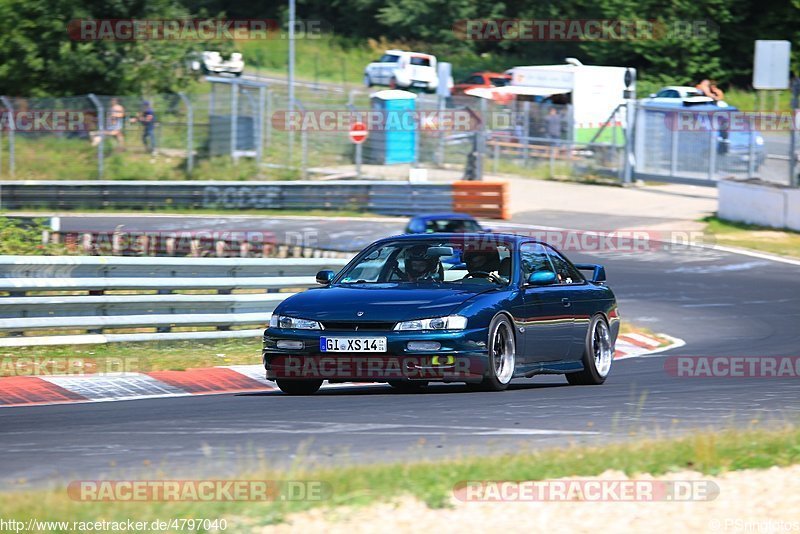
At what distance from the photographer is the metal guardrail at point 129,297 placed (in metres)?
12.4

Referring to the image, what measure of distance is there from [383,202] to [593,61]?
3098 centimetres

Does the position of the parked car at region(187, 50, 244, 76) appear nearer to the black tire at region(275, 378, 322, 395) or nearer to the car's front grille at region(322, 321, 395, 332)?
the black tire at region(275, 378, 322, 395)

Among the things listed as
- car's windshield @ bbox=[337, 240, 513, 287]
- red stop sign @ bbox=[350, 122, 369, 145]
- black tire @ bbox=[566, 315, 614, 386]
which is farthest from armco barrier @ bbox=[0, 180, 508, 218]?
car's windshield @ bbox=[337, 240, 513, 287]

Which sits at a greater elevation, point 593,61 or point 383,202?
point 593,61

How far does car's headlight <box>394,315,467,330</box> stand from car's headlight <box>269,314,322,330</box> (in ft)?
2.14

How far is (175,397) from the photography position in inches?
419

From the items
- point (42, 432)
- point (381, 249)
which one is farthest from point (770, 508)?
point (381, 249)

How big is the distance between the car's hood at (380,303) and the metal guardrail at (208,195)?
2213 cm

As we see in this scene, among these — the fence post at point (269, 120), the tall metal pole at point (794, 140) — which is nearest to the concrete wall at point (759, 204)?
the tall metal pole at point (794, 140)

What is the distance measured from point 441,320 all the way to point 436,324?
0.15 feet

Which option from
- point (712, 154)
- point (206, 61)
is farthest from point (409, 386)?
point (206, 61)

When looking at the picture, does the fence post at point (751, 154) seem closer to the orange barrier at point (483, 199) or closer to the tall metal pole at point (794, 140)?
the tall metal pole at point (794, 140)

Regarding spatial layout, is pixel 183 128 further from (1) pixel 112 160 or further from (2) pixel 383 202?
(2) pixel 383 202

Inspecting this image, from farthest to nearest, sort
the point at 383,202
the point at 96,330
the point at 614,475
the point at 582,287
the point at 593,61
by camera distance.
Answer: the point at 593,61, the point at 383,202, the point at 96,330, the point at 582,287, the point at 614,475
